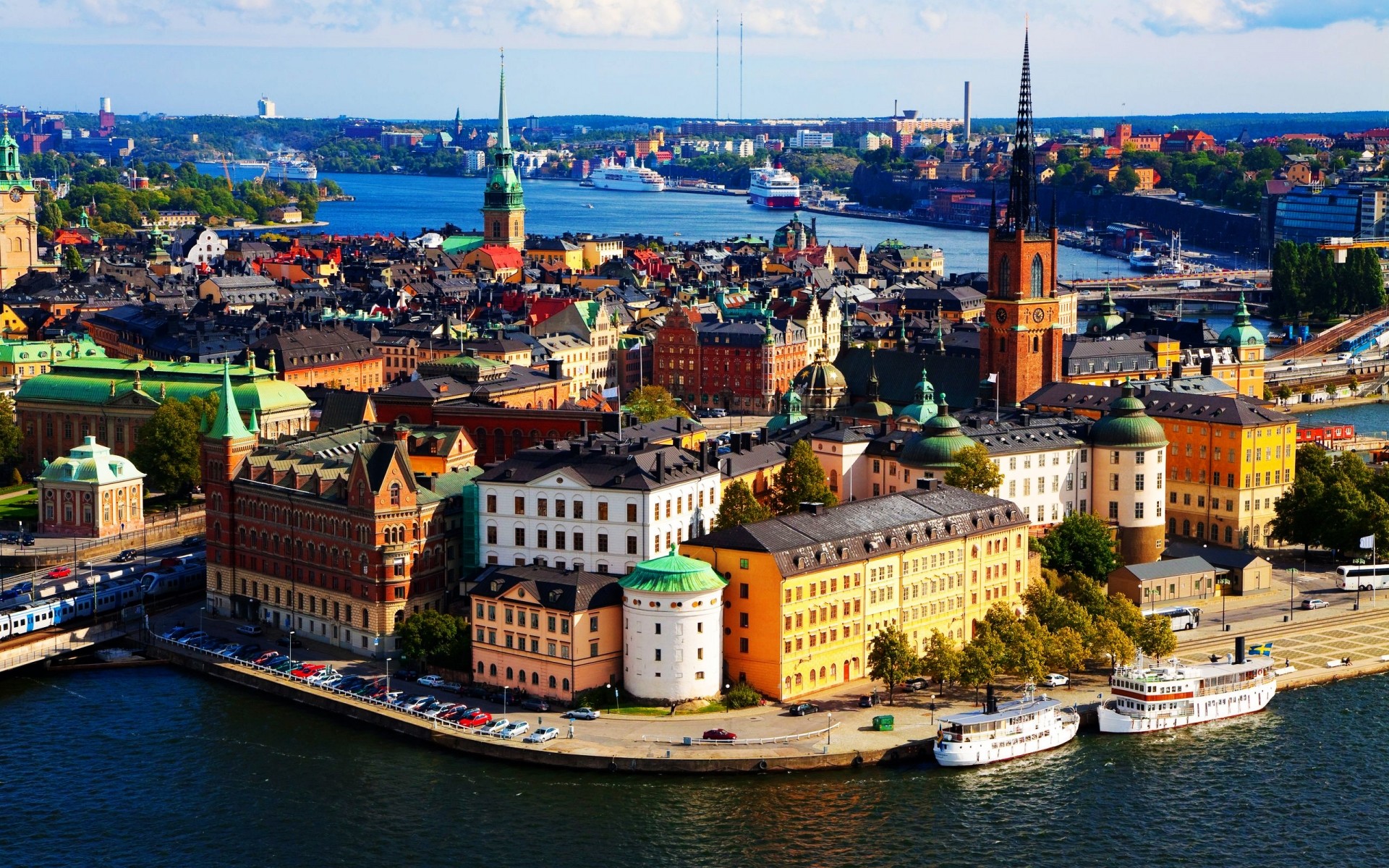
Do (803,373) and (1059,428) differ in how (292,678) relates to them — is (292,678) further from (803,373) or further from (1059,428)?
(803,373)

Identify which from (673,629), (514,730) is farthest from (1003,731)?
(514,730)

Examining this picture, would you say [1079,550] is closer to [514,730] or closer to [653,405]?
[514,730]

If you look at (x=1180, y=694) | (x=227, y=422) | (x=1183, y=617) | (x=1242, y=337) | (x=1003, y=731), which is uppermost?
(x=1242, y=337)

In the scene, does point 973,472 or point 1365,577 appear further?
point 1365,577

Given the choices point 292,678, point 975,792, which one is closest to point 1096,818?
point 975,792

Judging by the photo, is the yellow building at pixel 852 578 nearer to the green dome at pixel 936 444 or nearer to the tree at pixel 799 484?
the green dome at pixel 936 444

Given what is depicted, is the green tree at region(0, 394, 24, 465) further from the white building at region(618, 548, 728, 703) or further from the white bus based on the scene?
the white bus
